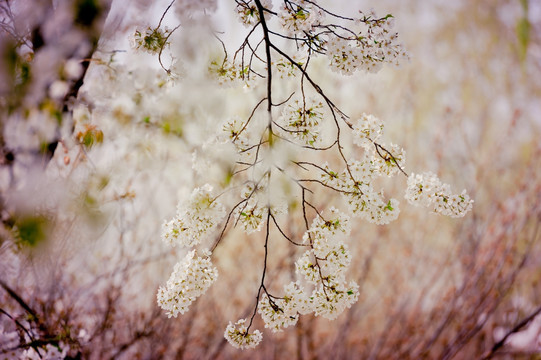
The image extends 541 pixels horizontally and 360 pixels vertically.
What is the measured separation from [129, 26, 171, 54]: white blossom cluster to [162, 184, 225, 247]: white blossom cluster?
572 millimetres

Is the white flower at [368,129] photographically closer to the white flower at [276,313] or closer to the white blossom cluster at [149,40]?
the white flower at [276,313]

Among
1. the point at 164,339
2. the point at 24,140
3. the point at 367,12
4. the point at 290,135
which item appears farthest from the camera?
the point at 164,339

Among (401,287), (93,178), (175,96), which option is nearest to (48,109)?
(93,178)

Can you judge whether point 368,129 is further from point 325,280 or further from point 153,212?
point 153,212

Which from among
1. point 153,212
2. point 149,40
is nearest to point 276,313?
point 149,40

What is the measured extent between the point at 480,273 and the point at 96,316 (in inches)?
103

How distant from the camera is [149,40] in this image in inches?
57.9

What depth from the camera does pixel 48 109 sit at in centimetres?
160

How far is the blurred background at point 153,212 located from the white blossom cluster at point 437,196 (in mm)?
471

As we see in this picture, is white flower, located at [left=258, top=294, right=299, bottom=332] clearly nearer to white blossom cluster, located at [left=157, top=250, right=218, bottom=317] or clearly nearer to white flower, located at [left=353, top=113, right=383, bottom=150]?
white blossom cluster, located at [left=157, top=250, right=218, bottom=317]

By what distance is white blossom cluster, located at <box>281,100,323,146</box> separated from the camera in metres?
1.40

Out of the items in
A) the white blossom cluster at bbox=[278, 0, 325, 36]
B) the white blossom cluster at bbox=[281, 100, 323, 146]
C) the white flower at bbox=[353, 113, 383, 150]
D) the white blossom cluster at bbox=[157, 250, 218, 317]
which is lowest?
the white blossom cluster at bbox=[157, 250, 218, 317]

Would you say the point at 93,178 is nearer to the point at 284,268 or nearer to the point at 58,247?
the point at 58,247

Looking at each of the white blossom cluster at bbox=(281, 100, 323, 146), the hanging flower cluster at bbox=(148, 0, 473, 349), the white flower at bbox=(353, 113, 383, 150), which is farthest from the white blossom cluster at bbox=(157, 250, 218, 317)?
the white flower at bbox=(353, 113, 383, 150)
